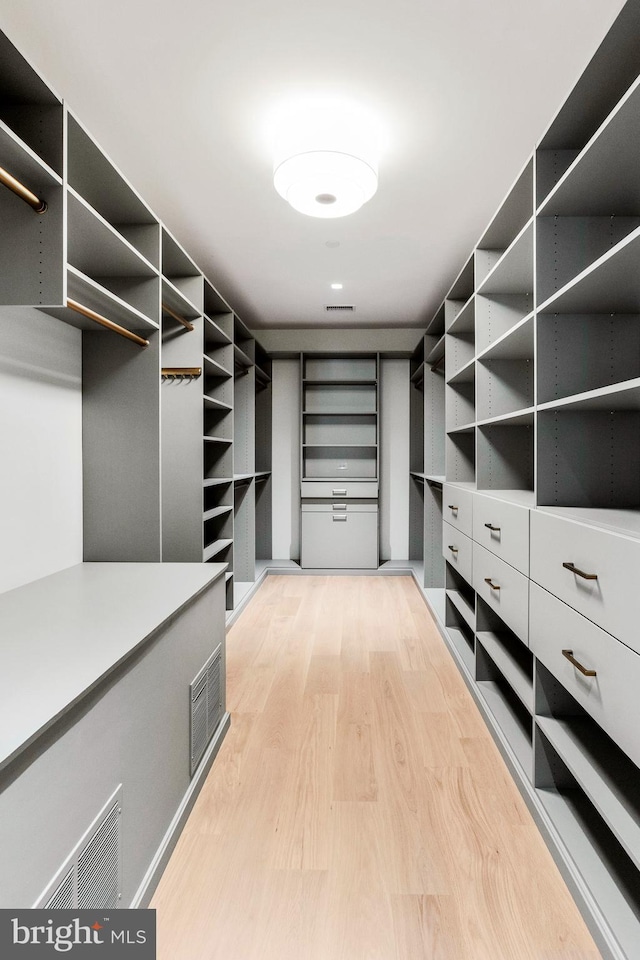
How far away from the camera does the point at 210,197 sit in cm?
291

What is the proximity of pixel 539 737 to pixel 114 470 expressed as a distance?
2.01 m

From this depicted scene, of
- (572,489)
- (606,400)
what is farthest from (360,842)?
(606,400)

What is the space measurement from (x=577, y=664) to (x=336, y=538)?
14.2 ft

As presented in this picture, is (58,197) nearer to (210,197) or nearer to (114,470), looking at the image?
(114,470)

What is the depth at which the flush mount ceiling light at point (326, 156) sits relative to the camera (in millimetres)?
2217

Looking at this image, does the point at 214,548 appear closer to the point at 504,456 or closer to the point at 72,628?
the point at 504,456

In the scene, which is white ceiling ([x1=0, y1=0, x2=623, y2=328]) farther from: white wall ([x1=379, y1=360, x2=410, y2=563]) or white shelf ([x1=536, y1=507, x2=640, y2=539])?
white wall ([x1=379, y1=360, x2=410, y2=563])

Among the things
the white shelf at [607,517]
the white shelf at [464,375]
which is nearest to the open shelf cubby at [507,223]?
the white shelf at [464,375]

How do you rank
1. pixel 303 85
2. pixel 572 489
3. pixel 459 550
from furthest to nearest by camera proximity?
pixel 459 550 < pixel 303 85 < pixel 572 489

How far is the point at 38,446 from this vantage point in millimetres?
2141

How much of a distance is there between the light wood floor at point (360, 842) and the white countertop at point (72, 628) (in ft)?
2.33

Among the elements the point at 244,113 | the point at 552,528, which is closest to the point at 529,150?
the point at 244,113

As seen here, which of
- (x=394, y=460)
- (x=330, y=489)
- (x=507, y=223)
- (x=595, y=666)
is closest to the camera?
(x=595, y=666)

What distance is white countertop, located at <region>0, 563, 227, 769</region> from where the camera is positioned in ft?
3.34
